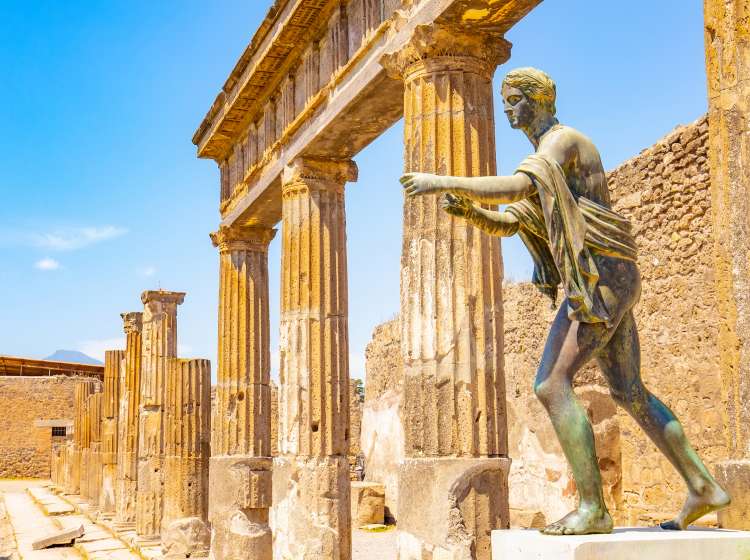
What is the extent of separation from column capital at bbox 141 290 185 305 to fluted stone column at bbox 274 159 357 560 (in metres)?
6.98

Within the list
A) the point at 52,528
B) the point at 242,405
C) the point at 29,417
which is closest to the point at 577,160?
the point at 242,405

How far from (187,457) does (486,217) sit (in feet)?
37.1

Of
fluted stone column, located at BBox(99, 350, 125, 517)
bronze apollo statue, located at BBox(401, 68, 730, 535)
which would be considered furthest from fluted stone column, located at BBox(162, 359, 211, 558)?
bronze apollo statue, located at BBox(401, 68, 730, 535)

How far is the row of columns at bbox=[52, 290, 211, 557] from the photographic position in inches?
559

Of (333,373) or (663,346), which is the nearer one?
(333,373)

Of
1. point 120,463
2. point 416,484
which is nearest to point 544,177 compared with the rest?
point 416,484

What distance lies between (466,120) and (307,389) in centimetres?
403

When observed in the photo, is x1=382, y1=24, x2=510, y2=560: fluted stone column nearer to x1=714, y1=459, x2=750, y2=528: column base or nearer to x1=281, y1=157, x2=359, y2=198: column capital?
x1=714, y1=459, x2=750, y2=528: column base

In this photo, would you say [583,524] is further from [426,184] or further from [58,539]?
[58,539]

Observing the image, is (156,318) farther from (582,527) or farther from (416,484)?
(582,527)

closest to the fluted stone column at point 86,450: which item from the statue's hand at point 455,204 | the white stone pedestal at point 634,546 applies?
the statue's hand at point 455,204

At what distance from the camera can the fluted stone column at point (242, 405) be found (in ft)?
Answer: 37.4

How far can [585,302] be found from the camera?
3848mm

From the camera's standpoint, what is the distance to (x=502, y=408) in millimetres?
6410
